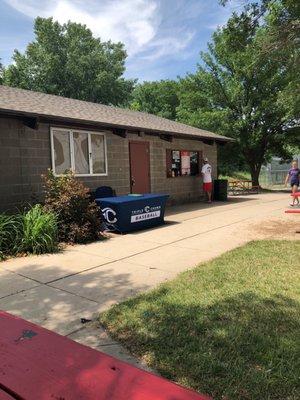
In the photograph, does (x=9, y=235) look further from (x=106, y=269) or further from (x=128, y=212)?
(x=128, y=212)

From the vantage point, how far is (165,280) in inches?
222

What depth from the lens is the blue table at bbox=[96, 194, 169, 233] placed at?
376 inches

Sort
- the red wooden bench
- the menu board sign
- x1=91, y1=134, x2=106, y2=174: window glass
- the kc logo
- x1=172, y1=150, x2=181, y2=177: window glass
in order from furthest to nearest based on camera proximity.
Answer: the menu board sign < x1=172, y1=150, x2=181, y2=177: window glass < x1=91, y1=134, x2=106, y2=174: window glass < the kc logo < the red wooden bench

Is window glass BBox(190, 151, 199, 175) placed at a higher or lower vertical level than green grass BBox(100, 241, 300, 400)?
higher

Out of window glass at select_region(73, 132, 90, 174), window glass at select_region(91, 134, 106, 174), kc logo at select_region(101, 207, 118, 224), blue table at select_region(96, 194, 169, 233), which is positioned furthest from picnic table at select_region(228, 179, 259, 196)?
kc logo at select_region(101, 207, 118, 224)

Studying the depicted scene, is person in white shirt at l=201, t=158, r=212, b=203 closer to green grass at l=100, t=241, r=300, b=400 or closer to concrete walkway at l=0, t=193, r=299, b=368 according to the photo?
concrete walkway at l=0, t=193, r=299, b=368

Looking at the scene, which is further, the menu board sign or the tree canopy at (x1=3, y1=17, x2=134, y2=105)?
the tree canopy at (x1=3, y1=17, x2=134, y2=105)

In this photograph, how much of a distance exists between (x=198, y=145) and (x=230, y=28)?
27.0ft

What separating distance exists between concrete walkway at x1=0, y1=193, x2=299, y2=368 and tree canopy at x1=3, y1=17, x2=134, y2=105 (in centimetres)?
3464

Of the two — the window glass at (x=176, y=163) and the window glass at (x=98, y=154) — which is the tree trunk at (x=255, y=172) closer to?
the window glass at (x=176, y=163)

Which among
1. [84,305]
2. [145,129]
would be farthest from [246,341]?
[145,129]

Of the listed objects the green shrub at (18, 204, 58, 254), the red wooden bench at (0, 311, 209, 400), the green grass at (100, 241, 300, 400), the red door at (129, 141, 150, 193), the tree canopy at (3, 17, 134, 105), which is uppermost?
the tree canopy at (3, 17, 134, 105)

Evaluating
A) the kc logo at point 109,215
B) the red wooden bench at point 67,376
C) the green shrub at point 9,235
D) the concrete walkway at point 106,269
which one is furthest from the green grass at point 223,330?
the kc logo at point 109,215

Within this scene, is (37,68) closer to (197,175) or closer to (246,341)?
(197,175)
